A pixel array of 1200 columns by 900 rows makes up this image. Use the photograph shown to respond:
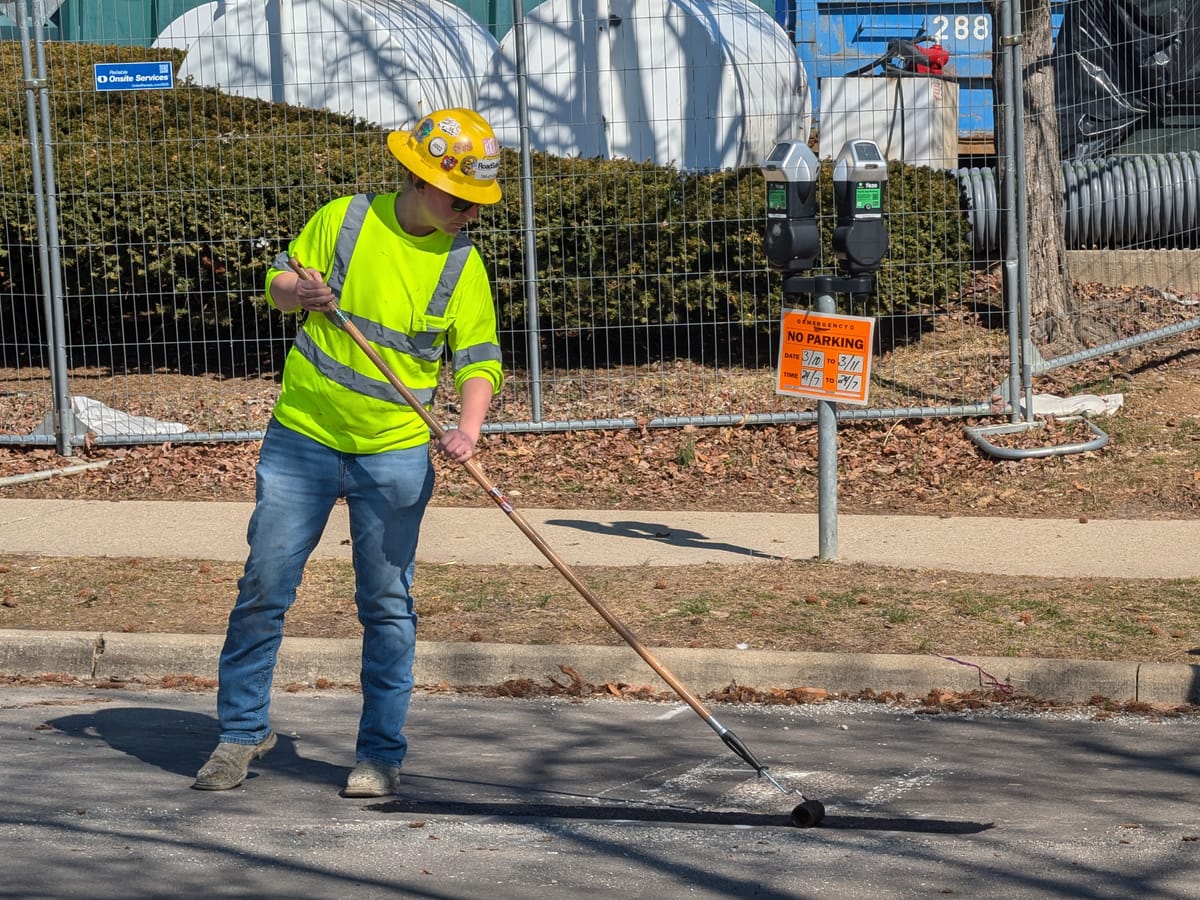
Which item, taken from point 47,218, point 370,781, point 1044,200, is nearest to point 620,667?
point 370,781

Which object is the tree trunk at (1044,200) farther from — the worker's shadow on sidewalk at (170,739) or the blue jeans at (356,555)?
the blue jeans at (356,555)

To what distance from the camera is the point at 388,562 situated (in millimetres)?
5051

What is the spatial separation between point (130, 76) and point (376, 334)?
20.4ft

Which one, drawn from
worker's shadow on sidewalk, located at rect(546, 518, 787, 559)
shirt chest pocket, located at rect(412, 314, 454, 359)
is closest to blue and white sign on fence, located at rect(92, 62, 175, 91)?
worker's shadow on sidewalk, located at rect(546, 518, 787, 559)

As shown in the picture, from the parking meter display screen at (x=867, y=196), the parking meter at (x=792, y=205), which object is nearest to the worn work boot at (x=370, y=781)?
the parking meter at (x=792, y=205)

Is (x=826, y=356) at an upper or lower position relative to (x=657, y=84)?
lower

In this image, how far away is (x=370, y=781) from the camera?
200 inches

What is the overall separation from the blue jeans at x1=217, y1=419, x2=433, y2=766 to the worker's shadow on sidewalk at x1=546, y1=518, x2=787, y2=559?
11.6ft

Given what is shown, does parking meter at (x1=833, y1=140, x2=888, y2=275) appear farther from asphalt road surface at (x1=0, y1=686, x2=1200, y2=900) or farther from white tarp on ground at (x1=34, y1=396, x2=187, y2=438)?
white tarp on ground at (x1=34, y1=396, x2=187, y2=438)

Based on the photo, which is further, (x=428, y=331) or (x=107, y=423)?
(x=107, y=423)

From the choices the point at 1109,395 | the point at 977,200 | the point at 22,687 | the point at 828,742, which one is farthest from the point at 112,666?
the point at 977,200

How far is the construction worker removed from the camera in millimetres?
4922

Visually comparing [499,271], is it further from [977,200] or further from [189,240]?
[977,200]

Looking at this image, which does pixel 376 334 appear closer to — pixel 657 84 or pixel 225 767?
pixel 225 767
